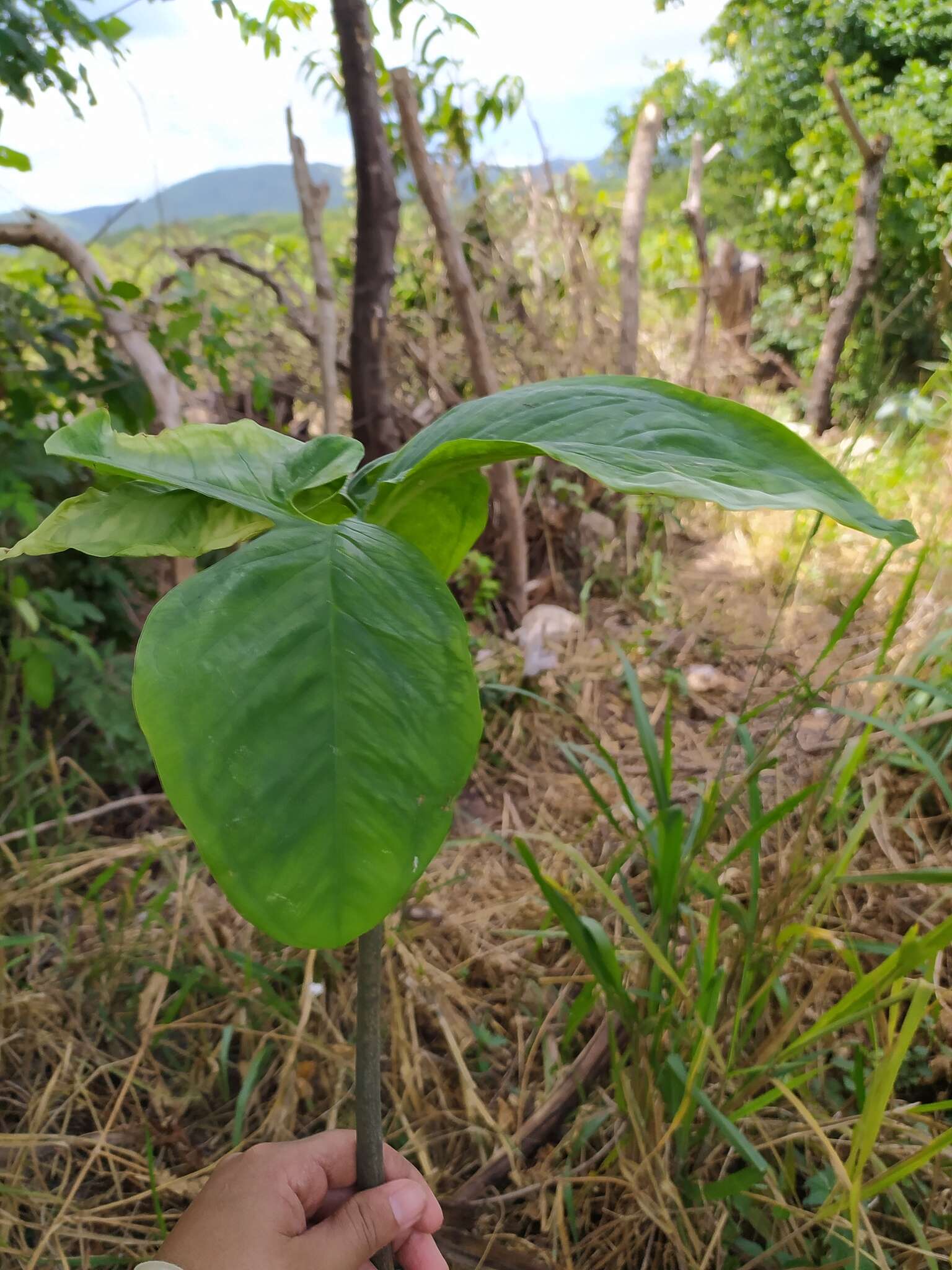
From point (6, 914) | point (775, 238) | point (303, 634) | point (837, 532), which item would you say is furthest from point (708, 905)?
point (775, 238)

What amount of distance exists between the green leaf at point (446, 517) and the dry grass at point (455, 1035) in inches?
15.2

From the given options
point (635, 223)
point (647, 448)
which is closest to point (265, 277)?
point (635, 223)

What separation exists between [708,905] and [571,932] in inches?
14.5

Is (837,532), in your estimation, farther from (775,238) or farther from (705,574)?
(775,238)

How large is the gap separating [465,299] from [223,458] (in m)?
1.65

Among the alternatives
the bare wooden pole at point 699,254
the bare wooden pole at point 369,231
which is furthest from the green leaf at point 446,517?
the bare wooden pole at point 699,254

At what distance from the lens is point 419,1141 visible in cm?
90

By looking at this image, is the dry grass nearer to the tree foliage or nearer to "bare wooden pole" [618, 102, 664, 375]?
"bare wooden pole" [618, 102, 664, 375]

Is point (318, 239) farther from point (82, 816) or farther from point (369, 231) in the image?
point (82, 816)

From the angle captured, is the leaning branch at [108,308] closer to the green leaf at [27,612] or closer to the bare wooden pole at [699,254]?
the green leaf at [27,612]

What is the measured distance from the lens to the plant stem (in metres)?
0.49

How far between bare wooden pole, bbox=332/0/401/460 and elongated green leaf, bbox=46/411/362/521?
138cm

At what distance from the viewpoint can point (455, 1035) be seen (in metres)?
1.03

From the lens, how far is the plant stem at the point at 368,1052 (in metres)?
0.49
